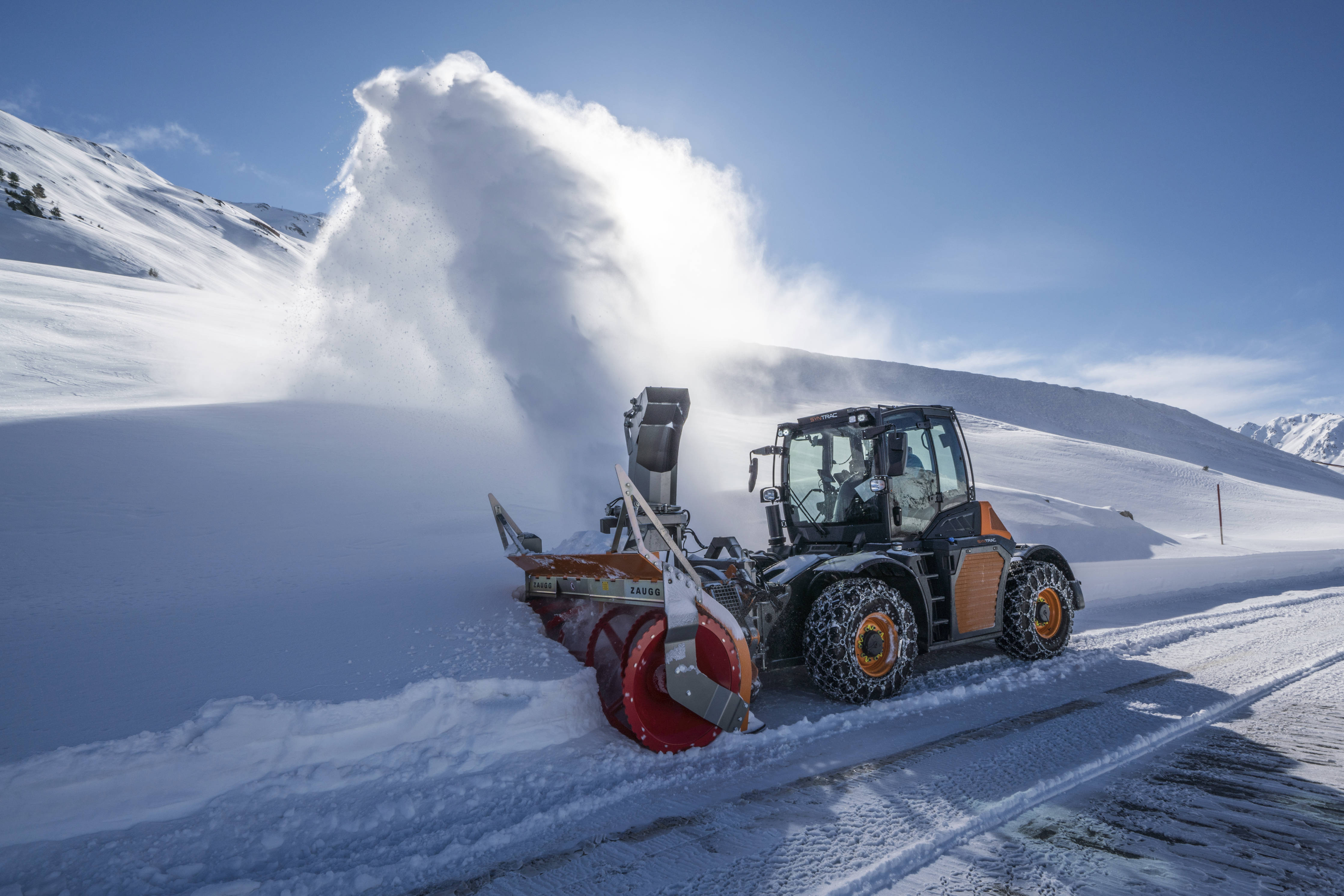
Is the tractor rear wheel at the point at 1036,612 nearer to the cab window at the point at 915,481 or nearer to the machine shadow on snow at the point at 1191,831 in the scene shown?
the cab window at the point at 915,481

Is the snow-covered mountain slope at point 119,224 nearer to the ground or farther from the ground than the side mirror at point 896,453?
farther from the ground

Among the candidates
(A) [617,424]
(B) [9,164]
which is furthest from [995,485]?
(B) [9,164]

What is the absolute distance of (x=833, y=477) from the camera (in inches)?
247

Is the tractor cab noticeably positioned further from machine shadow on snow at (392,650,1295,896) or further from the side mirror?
machine shadow on snow at (392,650,1295,896)

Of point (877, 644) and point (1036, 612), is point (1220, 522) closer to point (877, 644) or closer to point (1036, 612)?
point (1036, 612)

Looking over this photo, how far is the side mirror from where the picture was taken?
5.51 metres

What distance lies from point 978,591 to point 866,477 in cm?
142

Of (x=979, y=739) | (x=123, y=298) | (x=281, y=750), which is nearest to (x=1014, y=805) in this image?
(x=979, y=739)

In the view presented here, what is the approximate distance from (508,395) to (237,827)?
1117 centimetres

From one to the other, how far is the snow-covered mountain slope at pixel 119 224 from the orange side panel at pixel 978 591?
45201 millimetres

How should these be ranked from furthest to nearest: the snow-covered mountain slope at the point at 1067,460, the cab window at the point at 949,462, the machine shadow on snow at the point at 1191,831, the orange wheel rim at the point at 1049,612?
the snow-covered mountain slope at the point at 1067,460 < the orange wheel rim at the point at 1049,612 < the cab window at the point at 949,462 < the machine shadow on snow at the point at 1191,831

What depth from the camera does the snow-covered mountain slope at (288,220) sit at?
12619cm

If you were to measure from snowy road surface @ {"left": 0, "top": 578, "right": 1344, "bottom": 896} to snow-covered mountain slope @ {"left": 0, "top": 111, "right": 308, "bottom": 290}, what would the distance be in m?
44.2

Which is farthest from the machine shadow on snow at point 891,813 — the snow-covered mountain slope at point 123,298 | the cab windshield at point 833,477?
the snow-covered mountain slope at point 123,298
